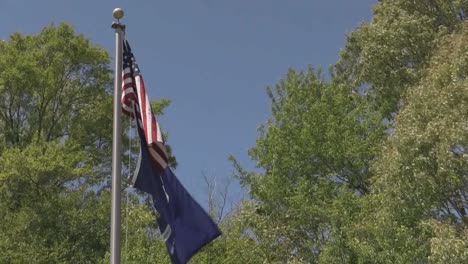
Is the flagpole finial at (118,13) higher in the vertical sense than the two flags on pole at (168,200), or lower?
higher

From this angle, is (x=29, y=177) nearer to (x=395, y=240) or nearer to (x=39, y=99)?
(x=39, y=99)

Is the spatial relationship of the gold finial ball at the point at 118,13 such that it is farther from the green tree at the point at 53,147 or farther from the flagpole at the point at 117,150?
the green tree at the point at 53,147

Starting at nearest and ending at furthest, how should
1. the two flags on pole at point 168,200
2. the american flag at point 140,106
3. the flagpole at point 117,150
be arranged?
1. the flagpole at point 117,150
2. the two flags on pole at point 168,200
3. the american flag at point 140,106

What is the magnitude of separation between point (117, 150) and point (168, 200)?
3.50 feet

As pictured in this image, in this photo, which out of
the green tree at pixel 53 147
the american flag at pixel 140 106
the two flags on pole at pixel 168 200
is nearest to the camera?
the two flags on pole at pixel 168 200

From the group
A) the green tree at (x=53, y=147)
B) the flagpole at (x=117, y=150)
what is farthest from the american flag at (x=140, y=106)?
the green tree at (x=53, y=147)

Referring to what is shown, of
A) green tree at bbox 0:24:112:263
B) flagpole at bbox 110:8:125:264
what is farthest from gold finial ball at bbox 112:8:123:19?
green tree at bbox 0:24:112:263

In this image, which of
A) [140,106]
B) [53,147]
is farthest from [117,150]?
[53,147]

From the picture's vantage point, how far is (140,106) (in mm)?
10656

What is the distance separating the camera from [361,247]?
896 inches

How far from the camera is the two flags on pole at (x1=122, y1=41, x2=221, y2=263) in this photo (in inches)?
400

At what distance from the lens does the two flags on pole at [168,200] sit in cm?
1016

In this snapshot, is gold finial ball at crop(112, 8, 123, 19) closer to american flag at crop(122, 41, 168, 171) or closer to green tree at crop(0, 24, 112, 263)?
american flag at crop(122, 41, 168, 171)

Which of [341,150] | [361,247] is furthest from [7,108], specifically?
[361,247]
